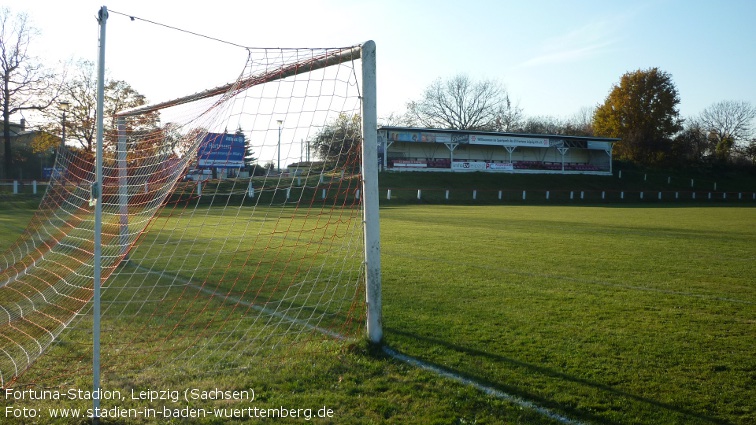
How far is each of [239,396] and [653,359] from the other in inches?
133

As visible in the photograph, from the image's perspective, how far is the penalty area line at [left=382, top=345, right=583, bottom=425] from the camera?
3502mm

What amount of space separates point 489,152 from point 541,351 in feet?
151

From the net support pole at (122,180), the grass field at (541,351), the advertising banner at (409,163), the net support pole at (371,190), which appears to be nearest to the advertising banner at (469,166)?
the advertising banner at (409,163)

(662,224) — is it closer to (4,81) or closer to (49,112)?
(49,112)

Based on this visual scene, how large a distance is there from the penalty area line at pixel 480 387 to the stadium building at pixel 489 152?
37792mm

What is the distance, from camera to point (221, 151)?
652 cm

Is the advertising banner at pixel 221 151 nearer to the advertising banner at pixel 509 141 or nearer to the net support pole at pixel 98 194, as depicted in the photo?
the net support pole at pixel 98 194

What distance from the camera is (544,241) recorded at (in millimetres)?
12898

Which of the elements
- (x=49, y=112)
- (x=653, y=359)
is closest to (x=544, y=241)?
(x=653, y=359)

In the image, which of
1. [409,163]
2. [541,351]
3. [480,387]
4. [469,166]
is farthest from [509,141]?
[480,387]

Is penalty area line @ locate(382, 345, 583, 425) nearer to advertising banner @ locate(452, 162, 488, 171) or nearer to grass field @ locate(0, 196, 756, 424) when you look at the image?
grass field @ locate(0, 196, 756, 424)

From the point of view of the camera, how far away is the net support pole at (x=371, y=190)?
484 cm

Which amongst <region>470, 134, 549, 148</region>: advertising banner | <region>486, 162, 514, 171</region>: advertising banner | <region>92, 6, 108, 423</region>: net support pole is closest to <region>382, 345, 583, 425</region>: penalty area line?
<region>92, 6, 108, 423</region>: net support pole

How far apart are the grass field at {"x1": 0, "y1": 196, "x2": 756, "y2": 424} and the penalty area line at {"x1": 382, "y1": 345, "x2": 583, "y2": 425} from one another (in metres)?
0.06
